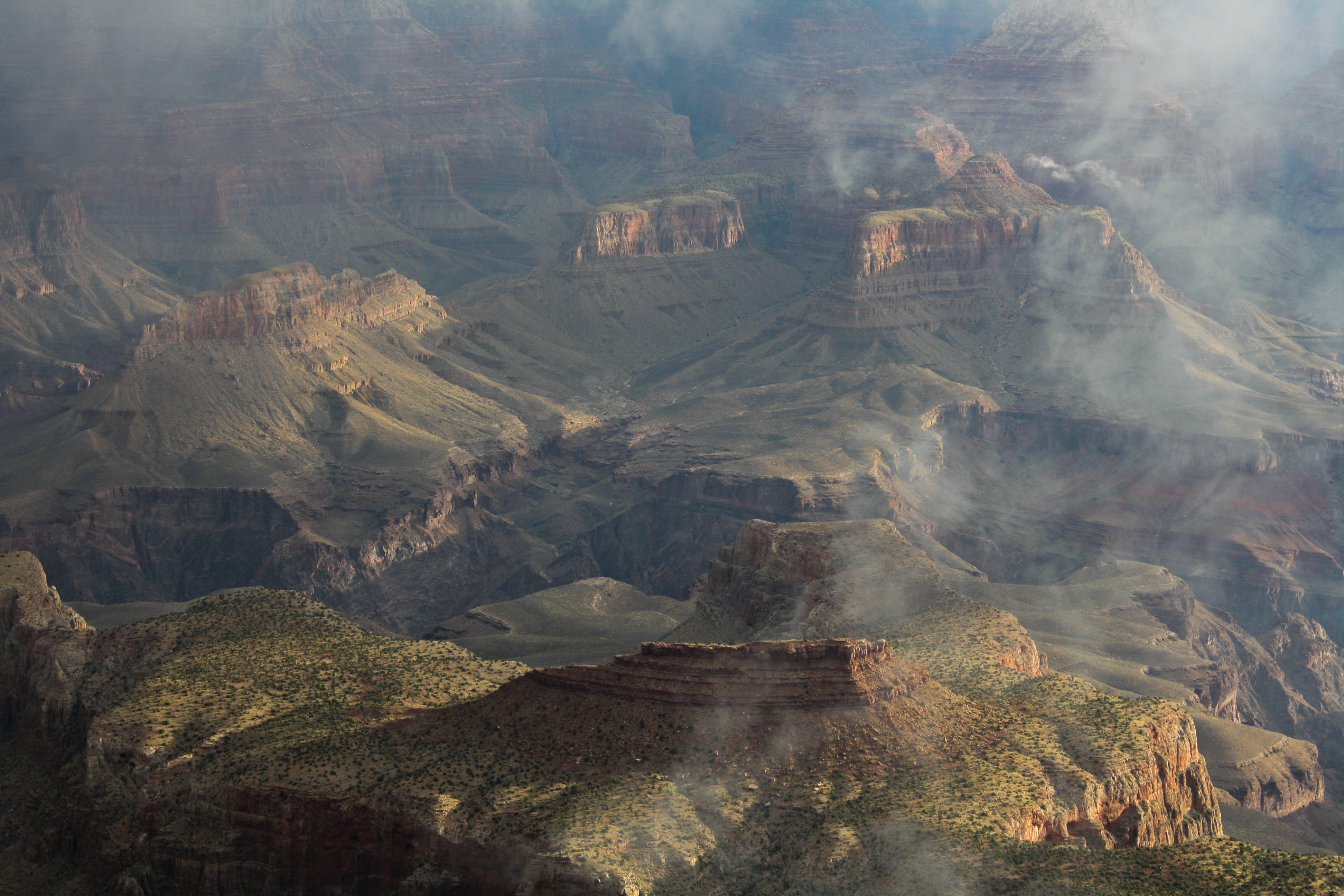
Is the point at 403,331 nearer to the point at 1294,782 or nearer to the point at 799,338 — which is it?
the point at 799,338

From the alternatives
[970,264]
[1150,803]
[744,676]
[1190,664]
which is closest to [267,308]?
[970,264]

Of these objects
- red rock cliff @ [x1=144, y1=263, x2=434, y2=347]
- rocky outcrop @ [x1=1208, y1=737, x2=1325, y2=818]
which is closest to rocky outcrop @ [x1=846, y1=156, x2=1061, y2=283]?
red rock cliff @ [x1=144, y1=263, x2=434, y2=347]

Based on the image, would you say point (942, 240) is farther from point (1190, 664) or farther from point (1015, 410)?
point (1190, 664)

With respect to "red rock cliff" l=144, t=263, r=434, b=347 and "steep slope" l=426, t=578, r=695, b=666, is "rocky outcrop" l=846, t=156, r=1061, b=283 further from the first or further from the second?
"steep slope" l=426, t=578, r=695, b=666

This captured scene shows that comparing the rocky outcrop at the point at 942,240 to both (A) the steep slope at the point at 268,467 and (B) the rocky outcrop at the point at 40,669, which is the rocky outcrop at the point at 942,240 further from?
(B) the rocky outcrop at the point at 40,669

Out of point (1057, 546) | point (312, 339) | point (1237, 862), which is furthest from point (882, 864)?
point (312, 339)

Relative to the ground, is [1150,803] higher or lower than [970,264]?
lower
